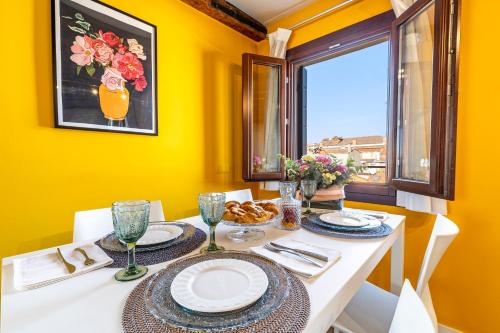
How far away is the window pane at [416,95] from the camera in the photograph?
1361 mm

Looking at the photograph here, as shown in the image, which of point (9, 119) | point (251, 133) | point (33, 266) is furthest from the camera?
point (251, 133)

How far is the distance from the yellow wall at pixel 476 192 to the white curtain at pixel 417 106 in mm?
173

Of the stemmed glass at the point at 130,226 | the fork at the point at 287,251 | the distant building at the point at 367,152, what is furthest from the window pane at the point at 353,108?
the stemmed glass at the point at 130,226

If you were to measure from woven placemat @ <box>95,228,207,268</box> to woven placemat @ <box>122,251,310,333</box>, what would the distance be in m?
0.19

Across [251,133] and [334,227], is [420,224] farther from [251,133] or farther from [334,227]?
[251,133]

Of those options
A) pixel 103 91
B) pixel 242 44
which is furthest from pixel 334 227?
pixel 242 44

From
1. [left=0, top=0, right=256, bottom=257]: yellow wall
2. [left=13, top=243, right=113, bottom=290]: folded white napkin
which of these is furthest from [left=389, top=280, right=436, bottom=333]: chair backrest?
[left=0, top=0, right=256, bottom=257]: yellow wall

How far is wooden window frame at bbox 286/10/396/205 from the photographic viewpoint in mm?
1671

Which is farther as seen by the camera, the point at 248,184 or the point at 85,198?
the point at 248,184

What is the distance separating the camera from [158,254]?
75cm

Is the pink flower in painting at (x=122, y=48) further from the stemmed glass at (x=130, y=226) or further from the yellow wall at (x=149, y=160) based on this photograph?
the stemmed glass at (x=130, y=226)

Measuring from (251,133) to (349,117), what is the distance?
87 cm

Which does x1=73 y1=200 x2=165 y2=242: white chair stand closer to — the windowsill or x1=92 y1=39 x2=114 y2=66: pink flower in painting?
x1=92 y1=39 x2=114 y2=66: pink flower in painting

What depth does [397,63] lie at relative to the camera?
1.53m
